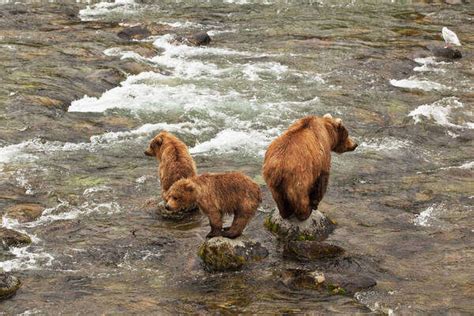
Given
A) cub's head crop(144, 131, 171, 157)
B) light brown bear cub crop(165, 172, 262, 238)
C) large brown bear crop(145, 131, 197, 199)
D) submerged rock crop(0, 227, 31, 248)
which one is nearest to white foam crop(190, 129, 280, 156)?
cub's head crop(144, 131, 171, 157)

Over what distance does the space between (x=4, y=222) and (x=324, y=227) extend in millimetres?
4690

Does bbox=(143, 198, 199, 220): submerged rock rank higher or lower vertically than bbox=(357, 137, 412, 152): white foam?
higher

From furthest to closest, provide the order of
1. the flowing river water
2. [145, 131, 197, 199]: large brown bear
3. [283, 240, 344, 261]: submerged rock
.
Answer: [145, 131, 197, 199]: large brown bear → [283, 240, 344, 261]: submerged rock → the flowing river water

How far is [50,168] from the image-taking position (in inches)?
527

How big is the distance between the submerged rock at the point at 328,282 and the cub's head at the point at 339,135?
8.59 feet

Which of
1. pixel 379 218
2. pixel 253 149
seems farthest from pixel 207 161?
pixel 379 218

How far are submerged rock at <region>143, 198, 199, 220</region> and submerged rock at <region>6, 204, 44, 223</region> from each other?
1.64m

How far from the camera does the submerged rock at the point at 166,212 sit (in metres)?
11.2

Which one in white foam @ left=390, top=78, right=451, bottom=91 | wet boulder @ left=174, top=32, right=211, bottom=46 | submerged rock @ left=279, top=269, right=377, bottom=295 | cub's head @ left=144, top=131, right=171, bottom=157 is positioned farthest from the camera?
wet boulder @ left=174, top=32, right=211, bottom=46

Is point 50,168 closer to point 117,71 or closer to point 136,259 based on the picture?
point 136,259

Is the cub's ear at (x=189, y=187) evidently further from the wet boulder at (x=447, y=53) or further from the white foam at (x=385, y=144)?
the wet boulder at (x=447, y=53)

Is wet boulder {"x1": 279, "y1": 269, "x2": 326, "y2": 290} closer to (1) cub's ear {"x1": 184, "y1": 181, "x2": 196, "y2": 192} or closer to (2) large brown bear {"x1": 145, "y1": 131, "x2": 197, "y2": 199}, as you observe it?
(1) cub's ear {"x1": 184, "y1": 181, "x2": 196, "y2": 192}

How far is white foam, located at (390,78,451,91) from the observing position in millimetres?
19406

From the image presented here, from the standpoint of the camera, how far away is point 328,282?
9.06m
